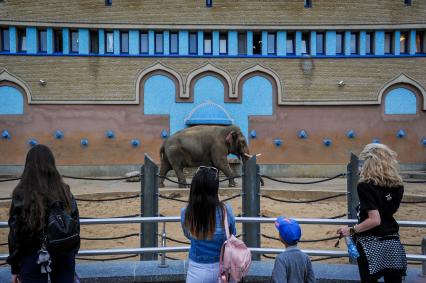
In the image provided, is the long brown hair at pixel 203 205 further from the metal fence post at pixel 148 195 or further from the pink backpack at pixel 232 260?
the metal fence post at pixel 148 195

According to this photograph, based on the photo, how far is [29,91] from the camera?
20438 millimetres

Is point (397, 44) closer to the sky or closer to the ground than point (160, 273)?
closer to the sky

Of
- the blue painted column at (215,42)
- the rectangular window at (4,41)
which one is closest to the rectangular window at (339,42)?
the blue painted column at (215,42)

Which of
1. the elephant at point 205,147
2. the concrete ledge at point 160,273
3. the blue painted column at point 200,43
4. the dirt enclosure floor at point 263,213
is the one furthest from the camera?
the blue painted column at point 200,43

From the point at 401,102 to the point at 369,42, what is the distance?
11.0ft

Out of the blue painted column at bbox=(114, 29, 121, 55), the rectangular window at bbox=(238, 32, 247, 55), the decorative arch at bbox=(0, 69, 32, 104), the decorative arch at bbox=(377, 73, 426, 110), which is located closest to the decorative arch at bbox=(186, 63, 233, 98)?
the rectangular window at bbox=(238, 32, 247, 55)

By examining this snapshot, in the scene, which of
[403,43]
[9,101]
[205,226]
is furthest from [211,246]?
[403,43]

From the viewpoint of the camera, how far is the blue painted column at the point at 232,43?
2175cm

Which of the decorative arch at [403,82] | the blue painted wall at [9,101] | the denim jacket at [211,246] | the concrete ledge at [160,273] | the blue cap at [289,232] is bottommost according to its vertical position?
the concrete ledge at [160,273]

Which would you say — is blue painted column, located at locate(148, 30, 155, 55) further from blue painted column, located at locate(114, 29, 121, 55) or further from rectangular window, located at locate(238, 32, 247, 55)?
rectangular window, located at locate(238, 32, 247, 55)

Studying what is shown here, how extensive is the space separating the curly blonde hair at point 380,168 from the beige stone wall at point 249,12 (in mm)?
19053

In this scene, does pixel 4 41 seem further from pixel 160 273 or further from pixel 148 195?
pixel 160 273

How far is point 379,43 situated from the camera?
21.7m

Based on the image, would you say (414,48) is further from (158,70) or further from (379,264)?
(379,264)
